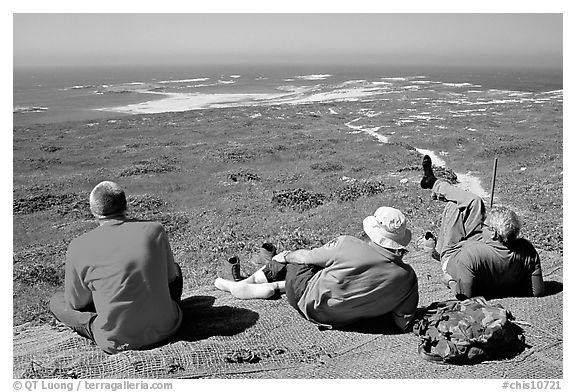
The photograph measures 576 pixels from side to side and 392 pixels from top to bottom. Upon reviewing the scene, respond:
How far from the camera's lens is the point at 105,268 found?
6.66m

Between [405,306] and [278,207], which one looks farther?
[278,207]

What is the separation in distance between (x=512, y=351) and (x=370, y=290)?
193cm

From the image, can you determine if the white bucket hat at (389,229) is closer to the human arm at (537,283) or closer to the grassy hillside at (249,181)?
the human arm at (537,283)

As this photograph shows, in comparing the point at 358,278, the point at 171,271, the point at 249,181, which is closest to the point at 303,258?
the point at 358,278

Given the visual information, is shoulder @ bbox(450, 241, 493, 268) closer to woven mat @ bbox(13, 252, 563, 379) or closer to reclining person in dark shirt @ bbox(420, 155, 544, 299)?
reclining person in dark shirt @ bbox(420, 155, 544, 299)

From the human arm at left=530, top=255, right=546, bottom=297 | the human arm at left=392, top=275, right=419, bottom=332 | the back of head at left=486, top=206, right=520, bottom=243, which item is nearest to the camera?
the human arm at left=392, top=275, right=419, bottom=332

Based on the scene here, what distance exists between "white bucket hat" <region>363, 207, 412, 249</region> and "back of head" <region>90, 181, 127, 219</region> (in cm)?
315

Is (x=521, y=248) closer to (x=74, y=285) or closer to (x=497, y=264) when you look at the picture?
(x=497, y=264)

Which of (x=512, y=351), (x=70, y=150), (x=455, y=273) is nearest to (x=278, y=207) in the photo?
(x=455, y=273)

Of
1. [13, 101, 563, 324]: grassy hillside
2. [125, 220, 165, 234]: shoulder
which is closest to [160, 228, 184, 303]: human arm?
[125, 220, 165, 234]: shoulder

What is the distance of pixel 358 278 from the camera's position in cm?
720

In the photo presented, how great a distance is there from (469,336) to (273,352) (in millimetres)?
2490

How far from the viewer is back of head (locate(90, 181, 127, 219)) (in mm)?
6770

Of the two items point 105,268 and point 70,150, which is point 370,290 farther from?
point 70,150
